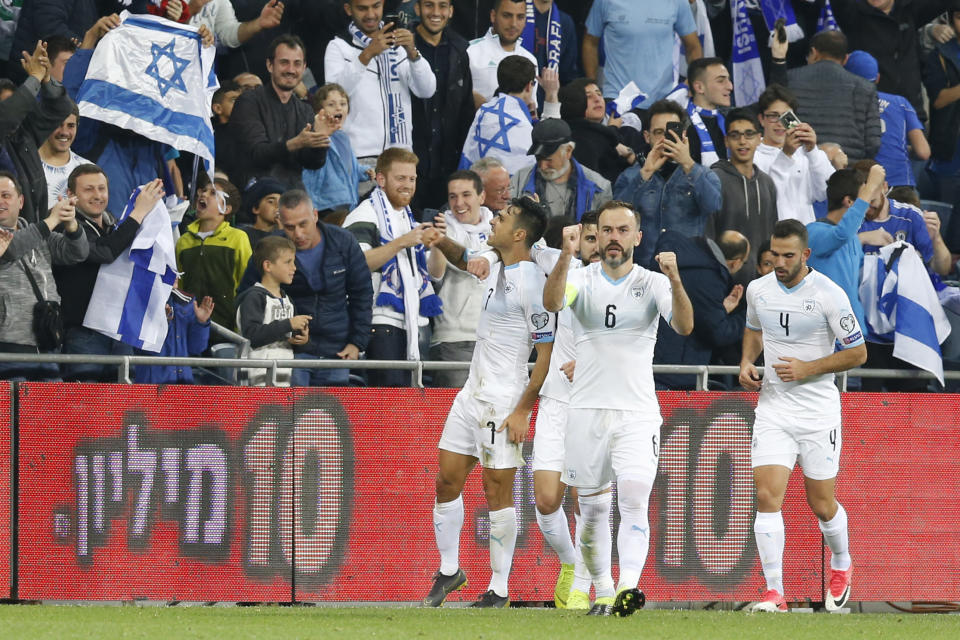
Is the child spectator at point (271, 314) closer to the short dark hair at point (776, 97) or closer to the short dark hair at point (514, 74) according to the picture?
the short dark hair at point (514, 74)

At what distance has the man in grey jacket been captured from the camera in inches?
414

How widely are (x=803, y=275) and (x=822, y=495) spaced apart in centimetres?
142

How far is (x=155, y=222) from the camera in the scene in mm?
11312

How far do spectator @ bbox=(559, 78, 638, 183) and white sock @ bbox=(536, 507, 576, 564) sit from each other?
Answer: 4.59 meters

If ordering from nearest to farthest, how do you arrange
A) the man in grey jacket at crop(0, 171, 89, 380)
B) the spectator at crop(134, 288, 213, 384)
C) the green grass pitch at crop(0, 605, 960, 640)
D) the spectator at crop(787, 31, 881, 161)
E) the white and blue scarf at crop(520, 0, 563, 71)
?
1. the green grass pitch at crop(0, 605, 960, 640)
2. the man in grey jacket at crop(0, 171, 89, 380)
3. the spectator at crop(134, 288, 213, 384)
4. the spectator at crop(787, 31, 881, 161)
5. the white and blue scarf at crop(520, 0, 563, 71)

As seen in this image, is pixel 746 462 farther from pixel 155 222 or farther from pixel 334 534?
pixel 155 222

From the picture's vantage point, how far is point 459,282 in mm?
12352

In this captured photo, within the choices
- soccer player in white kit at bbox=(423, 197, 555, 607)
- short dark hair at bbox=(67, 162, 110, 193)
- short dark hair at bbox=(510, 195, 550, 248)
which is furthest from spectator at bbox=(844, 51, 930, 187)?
short dark hair at bbox=(67, 162, 110, 193)

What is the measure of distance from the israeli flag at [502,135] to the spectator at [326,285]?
8.51 ft

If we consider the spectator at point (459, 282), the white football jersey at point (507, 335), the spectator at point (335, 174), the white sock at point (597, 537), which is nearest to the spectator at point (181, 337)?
the spectator at point (459, 282)

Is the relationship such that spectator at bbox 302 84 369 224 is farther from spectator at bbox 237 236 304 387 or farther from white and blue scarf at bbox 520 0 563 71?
white and blue scarf at bbox 520 0 563 71

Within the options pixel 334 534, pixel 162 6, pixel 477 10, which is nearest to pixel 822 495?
pixel 334 534

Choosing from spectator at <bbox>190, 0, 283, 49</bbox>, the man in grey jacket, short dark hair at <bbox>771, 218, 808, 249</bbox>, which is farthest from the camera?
spectator at <bbox>190, 0, 283, 49</bbox>

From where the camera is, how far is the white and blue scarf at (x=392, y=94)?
14070mm
